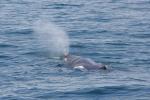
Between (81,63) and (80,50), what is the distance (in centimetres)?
591

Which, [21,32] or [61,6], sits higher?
[61,6]

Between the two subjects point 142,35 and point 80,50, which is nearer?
point 80,50

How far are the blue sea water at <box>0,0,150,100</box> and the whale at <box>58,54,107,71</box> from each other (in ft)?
2.62

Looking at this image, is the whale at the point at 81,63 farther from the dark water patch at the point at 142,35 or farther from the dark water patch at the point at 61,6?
the dark water patch at the point at 61,6

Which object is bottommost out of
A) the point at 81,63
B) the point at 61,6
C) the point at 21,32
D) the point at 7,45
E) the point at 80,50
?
the point at 80,50

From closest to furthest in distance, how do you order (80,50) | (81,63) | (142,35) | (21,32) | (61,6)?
(81,63), (80,50), (142,35), (21,32), (61,6)

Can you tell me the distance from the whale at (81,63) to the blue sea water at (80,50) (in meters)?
0.80

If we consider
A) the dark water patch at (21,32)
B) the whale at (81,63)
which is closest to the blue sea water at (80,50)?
the dark water patch at (21,32)

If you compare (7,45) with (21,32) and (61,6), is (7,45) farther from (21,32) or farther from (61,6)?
(61,6)

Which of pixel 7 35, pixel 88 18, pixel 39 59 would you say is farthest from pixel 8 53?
pixel 88 18

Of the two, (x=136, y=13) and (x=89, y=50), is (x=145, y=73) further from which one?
(x=136, y=13)

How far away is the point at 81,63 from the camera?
43.5 m

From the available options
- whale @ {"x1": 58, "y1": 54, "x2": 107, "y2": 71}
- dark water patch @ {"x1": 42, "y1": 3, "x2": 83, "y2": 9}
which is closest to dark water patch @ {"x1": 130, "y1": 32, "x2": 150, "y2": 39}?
whale @ {"x1": 58, "y1": 54, "x2": 107, "y2": 71}

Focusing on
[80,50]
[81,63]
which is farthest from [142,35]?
[81,63]
